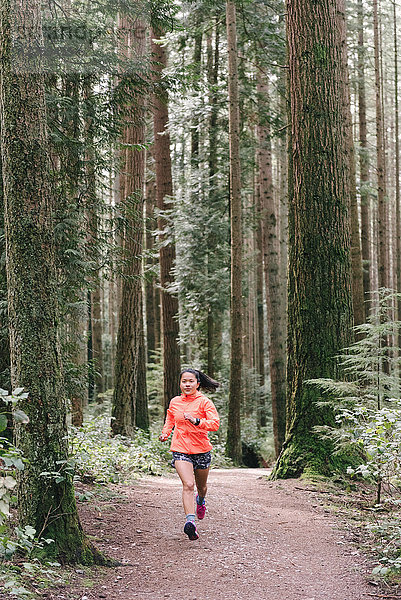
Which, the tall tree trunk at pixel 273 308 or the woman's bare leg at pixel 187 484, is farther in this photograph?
the tall tree trunk at pixel 273 308

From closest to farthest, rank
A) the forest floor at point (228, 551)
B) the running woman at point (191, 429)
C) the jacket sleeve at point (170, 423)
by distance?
the forest floor at point (228, 551) → the running woman at point (191, 429) → the jacket sleeve at point (170, 423)

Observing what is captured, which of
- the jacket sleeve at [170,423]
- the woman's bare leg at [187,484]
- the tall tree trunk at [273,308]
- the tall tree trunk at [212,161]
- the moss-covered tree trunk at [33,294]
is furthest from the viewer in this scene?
the tall tree trunk at [212,161]

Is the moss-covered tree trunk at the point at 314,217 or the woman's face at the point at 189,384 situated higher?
the moss-covered tree trunk at the point at 314,217

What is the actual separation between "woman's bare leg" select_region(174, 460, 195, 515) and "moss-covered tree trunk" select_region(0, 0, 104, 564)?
112cm

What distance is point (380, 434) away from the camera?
18.7 feet

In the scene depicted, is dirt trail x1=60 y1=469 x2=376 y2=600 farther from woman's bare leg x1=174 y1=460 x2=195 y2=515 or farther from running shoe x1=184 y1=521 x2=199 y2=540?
woman's bare leg x1=174 y1=460 x2=195 y2=515

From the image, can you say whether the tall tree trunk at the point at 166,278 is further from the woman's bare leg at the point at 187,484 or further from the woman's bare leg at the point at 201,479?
the woman's bare leg at the point at 187,484

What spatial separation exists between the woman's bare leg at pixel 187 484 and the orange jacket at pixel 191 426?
141 millimetres

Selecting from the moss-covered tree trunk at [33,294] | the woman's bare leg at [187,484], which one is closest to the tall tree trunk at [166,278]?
the woman's bare leg at [187,484]

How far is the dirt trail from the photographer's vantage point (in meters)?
4.45

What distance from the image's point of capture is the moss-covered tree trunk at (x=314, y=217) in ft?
27.4

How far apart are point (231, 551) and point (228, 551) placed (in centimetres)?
3

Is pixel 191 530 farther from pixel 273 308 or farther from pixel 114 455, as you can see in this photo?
pixel 273 308

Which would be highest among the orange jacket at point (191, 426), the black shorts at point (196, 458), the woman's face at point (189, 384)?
the woman's face at point (189, 384)
